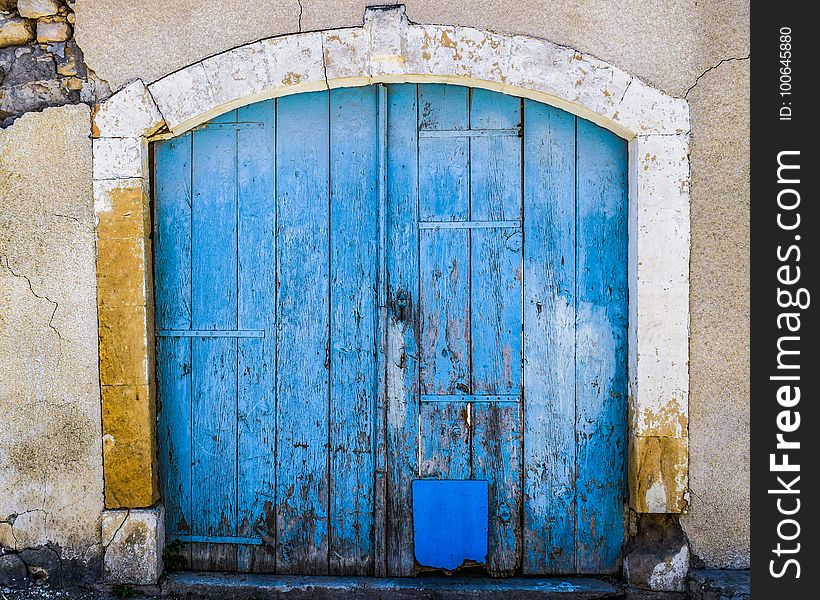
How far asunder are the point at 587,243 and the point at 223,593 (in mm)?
2067

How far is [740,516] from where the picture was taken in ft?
8.09

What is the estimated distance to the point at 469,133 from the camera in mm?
2600

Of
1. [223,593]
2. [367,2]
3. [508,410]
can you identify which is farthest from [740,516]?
[367,2]

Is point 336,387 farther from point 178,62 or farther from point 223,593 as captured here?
point 178,62

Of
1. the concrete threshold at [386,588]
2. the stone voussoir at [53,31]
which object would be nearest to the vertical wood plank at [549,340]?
the concrete threshold at [386,588]

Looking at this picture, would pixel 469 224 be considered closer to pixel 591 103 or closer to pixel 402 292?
pixel 402 292

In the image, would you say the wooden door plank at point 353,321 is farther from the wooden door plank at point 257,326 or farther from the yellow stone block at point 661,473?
the yellow stone block at point 661,473

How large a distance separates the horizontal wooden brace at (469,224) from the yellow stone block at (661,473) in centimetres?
99

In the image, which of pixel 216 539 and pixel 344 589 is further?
pixel 216 539

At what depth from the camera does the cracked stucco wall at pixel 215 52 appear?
243cm

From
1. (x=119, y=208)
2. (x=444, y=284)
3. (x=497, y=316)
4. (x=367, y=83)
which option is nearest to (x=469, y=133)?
(x=367, y=83)

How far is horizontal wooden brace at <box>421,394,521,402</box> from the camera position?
2.61 metres

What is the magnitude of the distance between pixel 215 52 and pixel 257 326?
1.12 m

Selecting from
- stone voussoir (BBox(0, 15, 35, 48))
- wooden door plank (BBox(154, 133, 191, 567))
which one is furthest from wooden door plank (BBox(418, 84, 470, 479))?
stone voussoir (BBox(0, 15, 35, 48))
